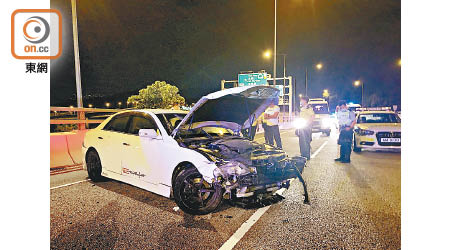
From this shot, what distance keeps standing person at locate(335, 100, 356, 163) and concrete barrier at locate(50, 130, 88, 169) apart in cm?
726

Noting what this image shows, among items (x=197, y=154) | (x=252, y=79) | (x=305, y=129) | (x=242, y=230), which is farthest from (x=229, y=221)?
(x=252, y=79)

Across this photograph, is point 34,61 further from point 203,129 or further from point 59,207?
point 203,129

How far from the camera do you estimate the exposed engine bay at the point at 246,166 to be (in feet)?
11.3

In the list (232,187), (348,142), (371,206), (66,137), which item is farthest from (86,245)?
(348,142)

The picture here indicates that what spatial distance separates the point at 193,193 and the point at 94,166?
2721 millimetres

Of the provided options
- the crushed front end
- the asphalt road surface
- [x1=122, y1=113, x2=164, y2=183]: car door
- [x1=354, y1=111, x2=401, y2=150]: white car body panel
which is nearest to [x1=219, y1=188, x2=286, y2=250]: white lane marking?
the asphalt road surface

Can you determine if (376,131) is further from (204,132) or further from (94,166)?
(94,166)

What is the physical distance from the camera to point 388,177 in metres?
5.88

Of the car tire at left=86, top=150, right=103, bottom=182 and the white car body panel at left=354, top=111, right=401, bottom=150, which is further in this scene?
the white car body panel at left=354, top=111, right=401, bottom=150

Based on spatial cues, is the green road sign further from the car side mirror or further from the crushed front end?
the crushed front end

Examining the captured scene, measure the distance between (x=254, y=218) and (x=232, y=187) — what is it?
0.57 meters

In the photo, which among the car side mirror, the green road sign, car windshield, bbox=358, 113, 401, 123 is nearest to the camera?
the car side mirror

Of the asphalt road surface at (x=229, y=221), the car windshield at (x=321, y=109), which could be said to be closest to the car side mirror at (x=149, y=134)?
the asphalt road surface at (x=229, y=221)

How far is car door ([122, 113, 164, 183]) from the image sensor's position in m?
4.20
